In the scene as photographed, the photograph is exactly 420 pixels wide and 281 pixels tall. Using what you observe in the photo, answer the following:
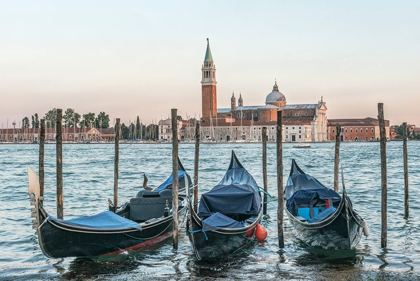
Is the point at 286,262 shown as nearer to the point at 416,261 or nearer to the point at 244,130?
the point at 416,261

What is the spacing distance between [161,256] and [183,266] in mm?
610

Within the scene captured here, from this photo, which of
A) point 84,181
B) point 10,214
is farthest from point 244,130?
point 10,214

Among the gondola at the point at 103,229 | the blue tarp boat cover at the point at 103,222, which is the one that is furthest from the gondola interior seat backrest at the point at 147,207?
the blue tarp boat cover at the point at 103,222

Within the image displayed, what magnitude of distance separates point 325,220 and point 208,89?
7387 centimetres

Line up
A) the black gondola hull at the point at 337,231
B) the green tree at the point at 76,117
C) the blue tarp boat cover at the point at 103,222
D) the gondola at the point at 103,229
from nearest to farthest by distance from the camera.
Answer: the gondola at the point at 103,229
the blue tarp boat cover at the point at 103,222
the black gondola hull at the point at 337,231
the green tree at the point at 76,117

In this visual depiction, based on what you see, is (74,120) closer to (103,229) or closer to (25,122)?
(25,122)

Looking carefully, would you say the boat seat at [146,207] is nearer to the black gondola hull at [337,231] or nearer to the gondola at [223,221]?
the gondola at [223,221]

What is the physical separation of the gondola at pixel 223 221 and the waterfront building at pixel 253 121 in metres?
69.2

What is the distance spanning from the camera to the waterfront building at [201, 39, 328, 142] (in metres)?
79.9

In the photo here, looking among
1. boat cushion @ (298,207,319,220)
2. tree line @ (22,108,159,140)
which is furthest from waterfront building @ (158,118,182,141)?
boat cushion @ (298,207,319,220)

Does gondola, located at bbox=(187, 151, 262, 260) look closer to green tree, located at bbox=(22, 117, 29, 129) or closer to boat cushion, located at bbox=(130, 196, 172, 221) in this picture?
boat cushion, located at bbox=(130, 196, 172, 221)

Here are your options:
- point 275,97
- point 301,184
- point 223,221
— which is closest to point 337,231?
point 223,221

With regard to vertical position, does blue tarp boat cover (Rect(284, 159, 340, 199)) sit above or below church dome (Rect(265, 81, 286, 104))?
below

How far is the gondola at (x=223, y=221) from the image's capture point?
255 inches
